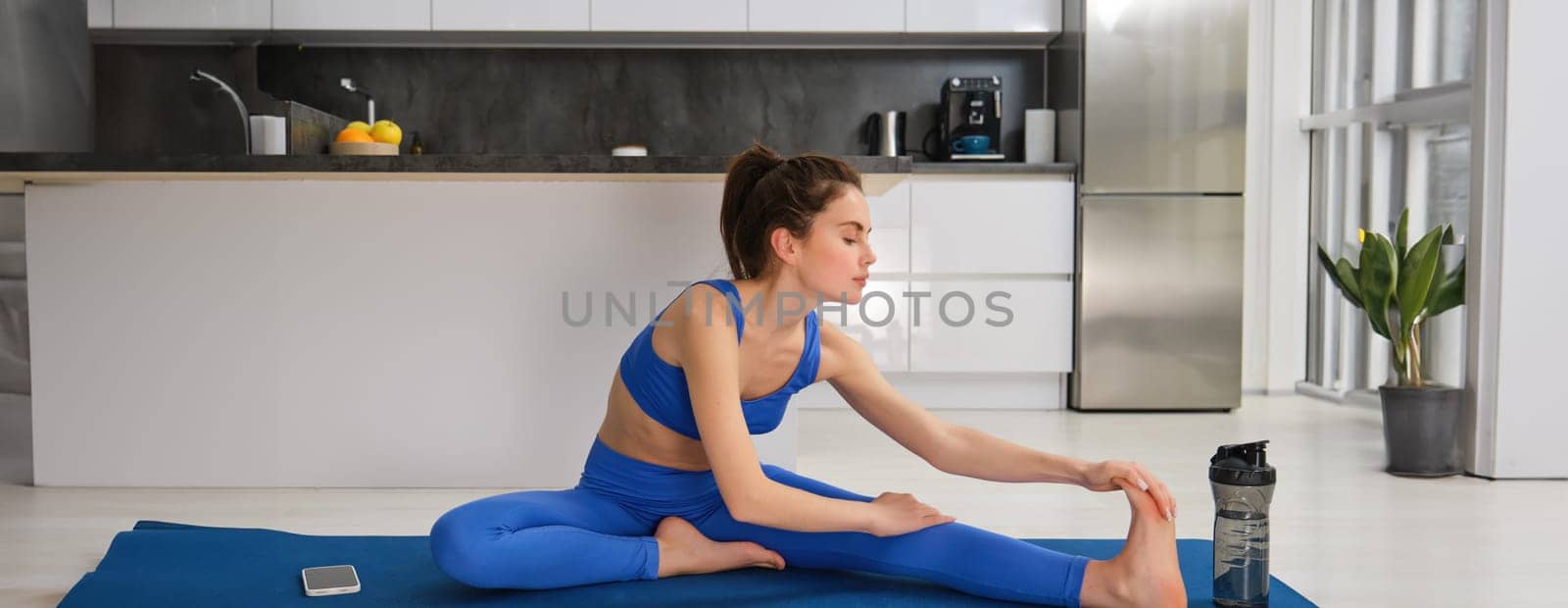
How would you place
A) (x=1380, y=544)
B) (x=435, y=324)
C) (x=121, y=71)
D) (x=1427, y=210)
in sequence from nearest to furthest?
(x=1380, y=544)
(x=435, y=324)
(x=1427, y=210)
(x=121, y=71)

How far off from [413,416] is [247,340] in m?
0.42

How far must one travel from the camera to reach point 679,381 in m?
1.96

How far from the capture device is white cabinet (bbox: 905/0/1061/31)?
4.79 m

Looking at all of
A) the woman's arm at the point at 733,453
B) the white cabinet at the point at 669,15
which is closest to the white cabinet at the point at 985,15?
the white cabinet at the point at 669,15

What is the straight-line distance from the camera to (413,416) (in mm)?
3074

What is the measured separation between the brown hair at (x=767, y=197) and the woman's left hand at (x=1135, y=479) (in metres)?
0.54

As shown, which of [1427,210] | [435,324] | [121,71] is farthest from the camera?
[121,71]

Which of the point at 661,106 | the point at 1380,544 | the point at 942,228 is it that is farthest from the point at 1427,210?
the point at 661,106

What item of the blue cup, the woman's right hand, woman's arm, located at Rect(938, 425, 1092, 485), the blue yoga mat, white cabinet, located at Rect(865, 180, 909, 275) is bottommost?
the blue yoga mat

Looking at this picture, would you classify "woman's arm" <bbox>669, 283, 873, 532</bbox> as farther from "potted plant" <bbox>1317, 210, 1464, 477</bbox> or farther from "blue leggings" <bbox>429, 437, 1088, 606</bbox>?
"potted plant" <bbox>1317, 210, 1464, 477</bbox>

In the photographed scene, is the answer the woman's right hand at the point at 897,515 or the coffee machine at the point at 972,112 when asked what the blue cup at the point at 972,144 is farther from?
the woman's right hand at the point at 897,515

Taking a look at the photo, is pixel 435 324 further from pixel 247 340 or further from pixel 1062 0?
pixel 1062 0

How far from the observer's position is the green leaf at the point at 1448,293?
3.41 m

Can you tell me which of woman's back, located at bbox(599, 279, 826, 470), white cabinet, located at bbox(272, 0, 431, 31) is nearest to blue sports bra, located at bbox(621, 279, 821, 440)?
woman's back, located at bbox(599, 279, 826, 470)
